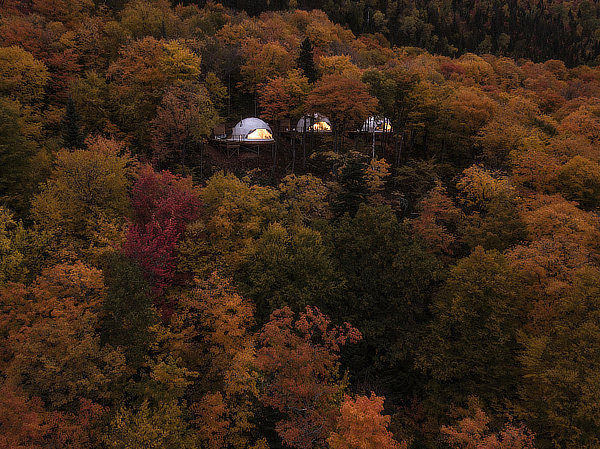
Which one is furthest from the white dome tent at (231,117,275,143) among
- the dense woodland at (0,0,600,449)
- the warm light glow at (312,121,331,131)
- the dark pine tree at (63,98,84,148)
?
the dark pine tree at (63,98,84,148)

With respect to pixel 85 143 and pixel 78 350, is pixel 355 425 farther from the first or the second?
pixel 85 143

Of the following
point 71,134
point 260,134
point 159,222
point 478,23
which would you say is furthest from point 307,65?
point 478,23

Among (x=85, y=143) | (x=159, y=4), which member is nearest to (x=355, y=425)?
(x=85, y=143)

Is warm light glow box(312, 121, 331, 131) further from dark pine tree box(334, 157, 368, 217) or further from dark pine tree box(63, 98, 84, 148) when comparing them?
dark pine tree box(63, 98, 84, 148)

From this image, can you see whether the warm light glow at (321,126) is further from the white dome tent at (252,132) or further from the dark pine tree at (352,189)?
the dark pine tree at (352,189)

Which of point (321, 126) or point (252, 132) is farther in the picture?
point (321, 126)

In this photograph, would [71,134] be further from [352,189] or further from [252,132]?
[352,189]
